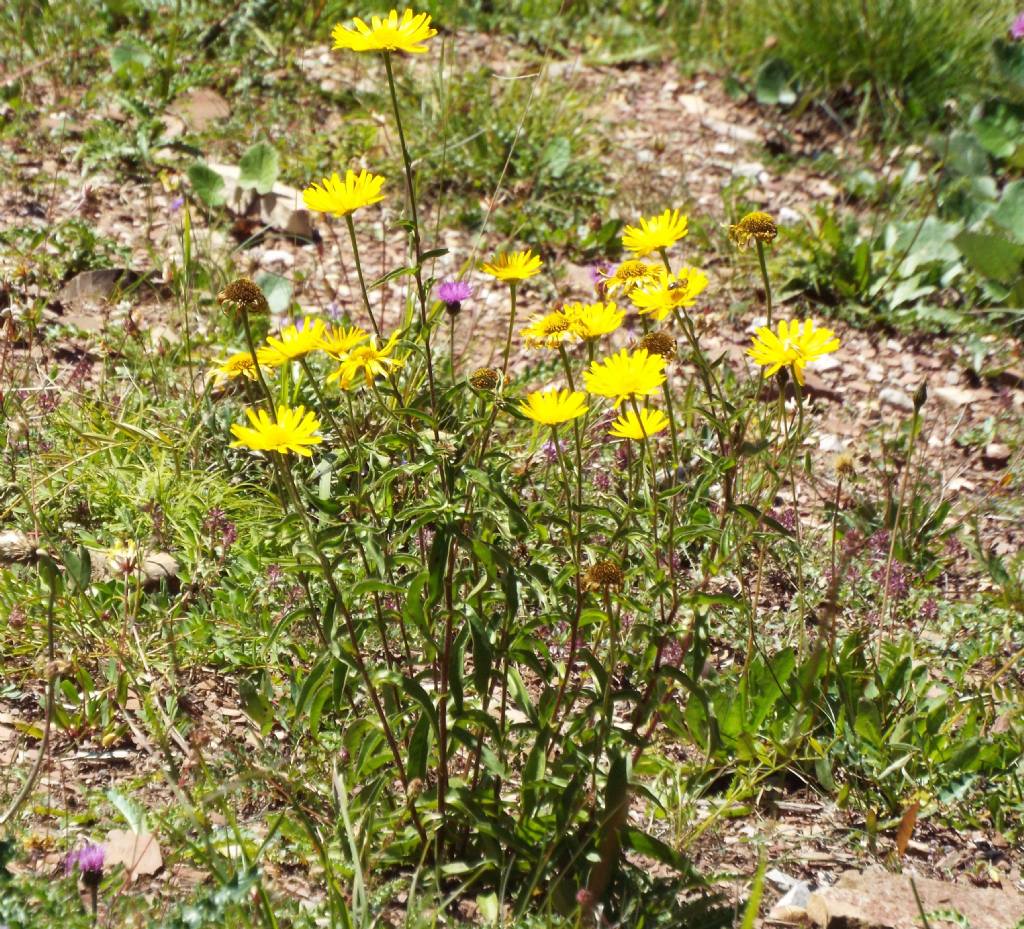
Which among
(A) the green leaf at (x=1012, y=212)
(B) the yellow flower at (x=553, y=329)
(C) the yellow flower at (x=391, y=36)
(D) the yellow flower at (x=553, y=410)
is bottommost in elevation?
(A) the green leaf at (x=1012, y=212)

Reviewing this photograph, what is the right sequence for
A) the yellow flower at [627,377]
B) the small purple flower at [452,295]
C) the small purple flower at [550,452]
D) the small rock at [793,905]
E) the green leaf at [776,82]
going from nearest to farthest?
the yellow flower at [627,377]
the small rock at [793,905]
the small purple flower at [452,295]
the small purple flower at [550,452]
the green leaf at [776,82]

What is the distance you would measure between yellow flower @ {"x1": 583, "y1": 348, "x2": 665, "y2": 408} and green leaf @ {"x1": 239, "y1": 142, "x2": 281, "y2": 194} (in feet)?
7.50

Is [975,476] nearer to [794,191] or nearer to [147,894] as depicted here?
[794,191]

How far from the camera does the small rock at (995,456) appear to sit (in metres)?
3.12

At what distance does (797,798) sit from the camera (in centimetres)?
213

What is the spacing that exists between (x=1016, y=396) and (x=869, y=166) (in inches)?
50.5

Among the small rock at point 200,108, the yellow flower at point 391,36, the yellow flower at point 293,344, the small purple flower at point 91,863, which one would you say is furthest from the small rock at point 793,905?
the small rock at point 200,108

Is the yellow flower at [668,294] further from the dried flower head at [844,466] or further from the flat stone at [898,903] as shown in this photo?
the flat stone at [898,903]

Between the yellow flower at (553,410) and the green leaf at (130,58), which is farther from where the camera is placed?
the green leaf at (130,58)

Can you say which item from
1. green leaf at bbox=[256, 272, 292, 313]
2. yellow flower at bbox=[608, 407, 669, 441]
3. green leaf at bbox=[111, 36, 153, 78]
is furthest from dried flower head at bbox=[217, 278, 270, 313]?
green leaf at bbox=[111, 36, 153, 78]

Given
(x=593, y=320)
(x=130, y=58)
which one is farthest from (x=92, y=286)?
(x=593, y=320)

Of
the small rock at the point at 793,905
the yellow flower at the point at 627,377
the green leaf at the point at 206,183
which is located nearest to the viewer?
the yellow flower at the point at 627,377

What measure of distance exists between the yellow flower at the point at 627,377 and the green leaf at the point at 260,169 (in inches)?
90.0

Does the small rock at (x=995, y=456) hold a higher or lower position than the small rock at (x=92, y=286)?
higher
